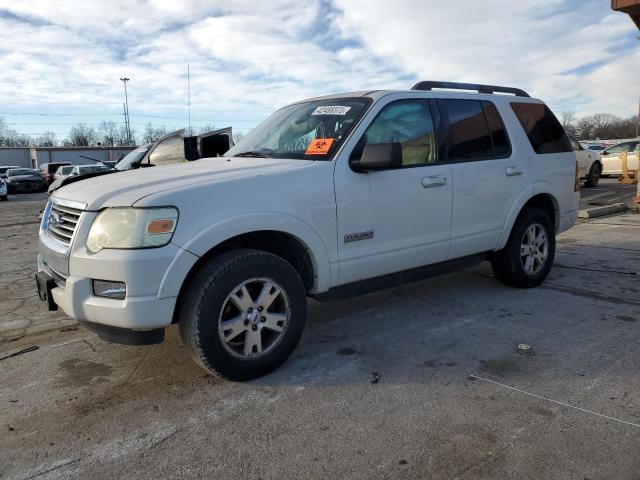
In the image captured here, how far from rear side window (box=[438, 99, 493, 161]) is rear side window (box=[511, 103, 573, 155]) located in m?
0.62

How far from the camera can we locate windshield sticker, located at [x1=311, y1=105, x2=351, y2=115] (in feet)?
13.3

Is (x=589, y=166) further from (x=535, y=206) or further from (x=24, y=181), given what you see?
(x=24, y=181)

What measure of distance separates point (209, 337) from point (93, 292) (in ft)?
2.33

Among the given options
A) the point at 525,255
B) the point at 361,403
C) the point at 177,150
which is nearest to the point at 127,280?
the point at 361,403

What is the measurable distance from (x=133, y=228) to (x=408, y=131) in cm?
230

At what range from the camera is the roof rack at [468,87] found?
14.9ft

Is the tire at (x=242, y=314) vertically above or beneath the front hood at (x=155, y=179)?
beneath

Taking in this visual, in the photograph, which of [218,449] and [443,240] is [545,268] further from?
[218,449]

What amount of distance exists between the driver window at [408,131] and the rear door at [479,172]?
201 mm

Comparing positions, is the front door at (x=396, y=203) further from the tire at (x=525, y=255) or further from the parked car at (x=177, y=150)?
the parked car at (x=177, y=150)

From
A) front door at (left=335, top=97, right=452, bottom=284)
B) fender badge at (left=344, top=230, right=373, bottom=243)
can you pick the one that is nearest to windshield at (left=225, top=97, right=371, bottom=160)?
front door at (left=335, top=97, right=452, bottom=284)

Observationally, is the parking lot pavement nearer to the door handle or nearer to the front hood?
the door handle

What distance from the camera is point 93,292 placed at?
3.00 m

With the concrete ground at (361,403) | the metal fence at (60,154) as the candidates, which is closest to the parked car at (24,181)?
the metal fence at (60,154)
